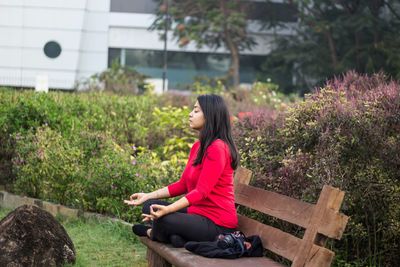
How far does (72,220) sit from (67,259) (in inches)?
103

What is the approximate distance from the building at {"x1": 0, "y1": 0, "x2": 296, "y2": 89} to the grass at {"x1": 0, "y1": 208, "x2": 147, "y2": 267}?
125 feet

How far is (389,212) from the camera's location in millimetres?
6492

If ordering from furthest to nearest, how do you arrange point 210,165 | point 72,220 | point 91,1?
point 91,1 < point 72,220 < point 210,165

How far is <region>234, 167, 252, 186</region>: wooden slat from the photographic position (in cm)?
626

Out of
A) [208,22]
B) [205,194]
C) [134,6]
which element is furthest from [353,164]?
[134,6]

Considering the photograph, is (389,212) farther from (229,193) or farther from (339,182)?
(229,193)

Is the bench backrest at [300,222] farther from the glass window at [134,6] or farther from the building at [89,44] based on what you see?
the glass window at [134,6]

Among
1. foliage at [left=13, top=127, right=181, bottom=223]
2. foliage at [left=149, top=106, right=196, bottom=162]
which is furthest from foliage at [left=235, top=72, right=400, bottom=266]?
foliage at [left=149, top=106, right=196, bottom=162]

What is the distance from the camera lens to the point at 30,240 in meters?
6.55

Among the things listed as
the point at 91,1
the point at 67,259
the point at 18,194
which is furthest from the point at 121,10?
the point at 67,259

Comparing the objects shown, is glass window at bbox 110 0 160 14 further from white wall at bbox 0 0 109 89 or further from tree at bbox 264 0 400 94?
tree at bbox 264 0 400 94

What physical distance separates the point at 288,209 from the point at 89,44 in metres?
47.3

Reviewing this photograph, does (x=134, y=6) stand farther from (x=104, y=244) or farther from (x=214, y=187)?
(x=214, y=187)

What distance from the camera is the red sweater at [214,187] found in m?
5.61
